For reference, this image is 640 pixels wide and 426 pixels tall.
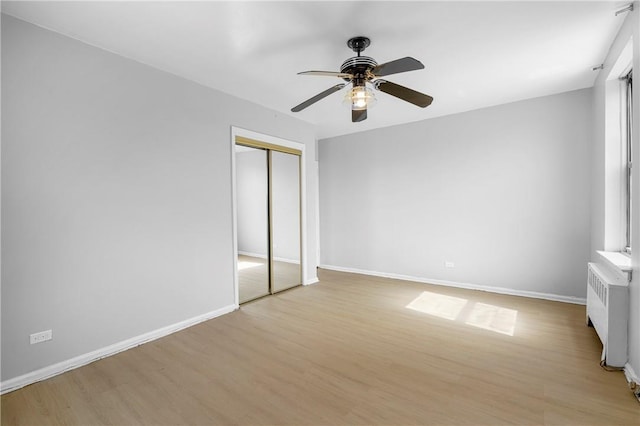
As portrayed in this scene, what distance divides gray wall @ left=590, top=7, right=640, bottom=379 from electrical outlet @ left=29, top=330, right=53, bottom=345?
4.50 m

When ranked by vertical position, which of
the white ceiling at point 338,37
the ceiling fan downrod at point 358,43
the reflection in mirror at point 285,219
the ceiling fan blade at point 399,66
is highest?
the white ceiling at point 338,37

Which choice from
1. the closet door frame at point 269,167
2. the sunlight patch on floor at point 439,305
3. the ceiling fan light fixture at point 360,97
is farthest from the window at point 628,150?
the closet door frame at point 269,167

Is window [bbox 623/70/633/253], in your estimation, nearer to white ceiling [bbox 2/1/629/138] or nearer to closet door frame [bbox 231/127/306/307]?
white ceiling [bbox 2/1/629/138]

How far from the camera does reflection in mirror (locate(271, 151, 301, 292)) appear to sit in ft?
15.0

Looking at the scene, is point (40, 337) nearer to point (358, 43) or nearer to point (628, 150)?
point (358, 43)

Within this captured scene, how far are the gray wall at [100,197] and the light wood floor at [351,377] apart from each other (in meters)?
0.43

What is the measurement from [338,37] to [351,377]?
283cm

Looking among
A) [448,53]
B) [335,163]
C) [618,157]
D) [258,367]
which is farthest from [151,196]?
[618,157]

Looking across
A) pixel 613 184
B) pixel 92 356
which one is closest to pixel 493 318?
pixel 613 184

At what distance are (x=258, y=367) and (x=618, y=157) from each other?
407cm

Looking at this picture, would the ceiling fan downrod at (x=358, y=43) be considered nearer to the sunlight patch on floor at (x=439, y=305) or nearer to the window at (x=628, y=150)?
the window at (x=628, y=150)

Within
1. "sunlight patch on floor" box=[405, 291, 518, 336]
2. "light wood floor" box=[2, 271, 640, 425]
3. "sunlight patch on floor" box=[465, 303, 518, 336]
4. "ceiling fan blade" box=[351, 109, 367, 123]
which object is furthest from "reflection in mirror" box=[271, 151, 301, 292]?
"sunlight patch on floor" box=[465, 303, 518, 336]

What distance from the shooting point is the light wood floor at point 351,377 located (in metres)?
1.91

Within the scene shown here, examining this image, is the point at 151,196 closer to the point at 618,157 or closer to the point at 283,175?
the point at 283,175
